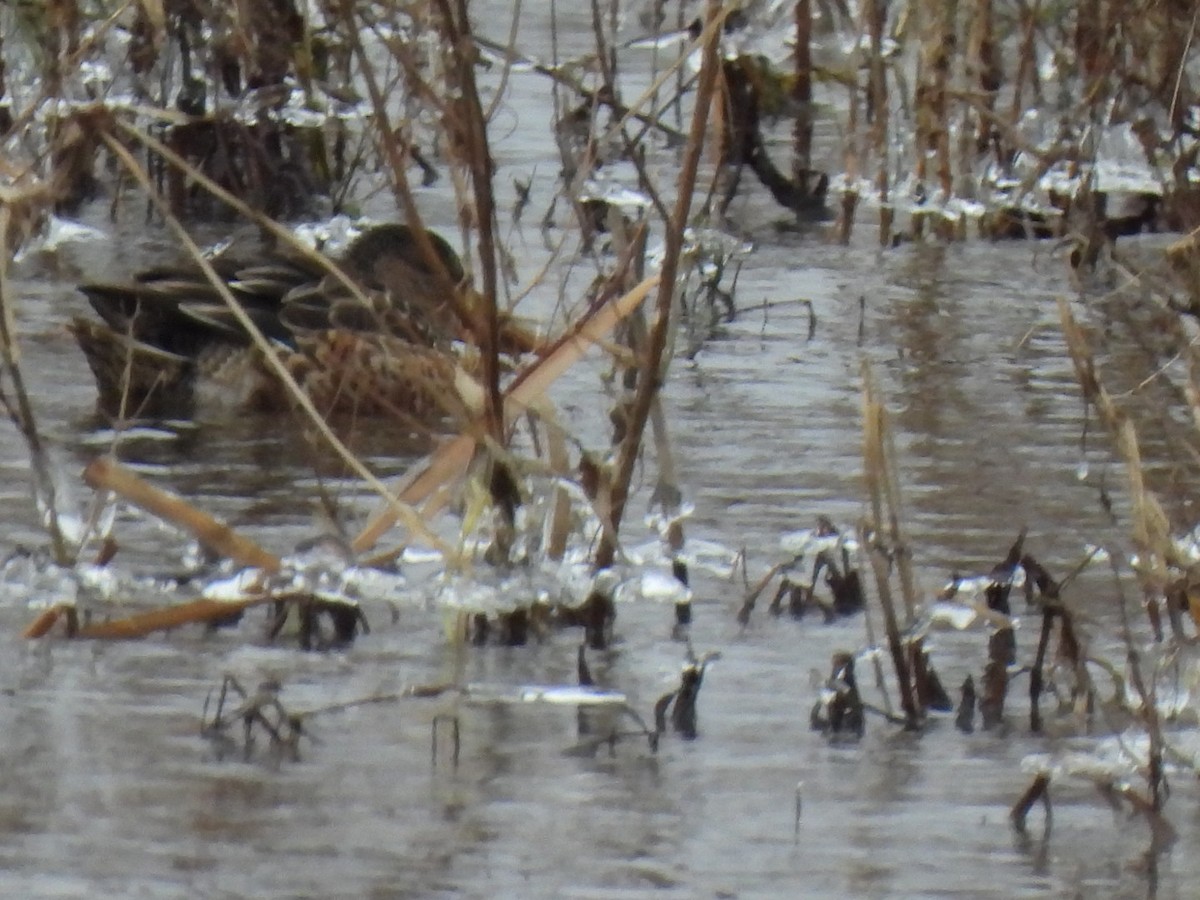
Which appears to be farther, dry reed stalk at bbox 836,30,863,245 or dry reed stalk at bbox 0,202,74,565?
dry reed stalk at bbox 836,30,863,245

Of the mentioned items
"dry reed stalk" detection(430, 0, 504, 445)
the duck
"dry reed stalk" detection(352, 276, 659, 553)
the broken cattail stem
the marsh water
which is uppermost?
"dry reed stalk" detection(430, 0, 504, 445)

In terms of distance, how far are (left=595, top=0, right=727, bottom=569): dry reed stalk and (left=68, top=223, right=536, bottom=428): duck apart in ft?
5.81

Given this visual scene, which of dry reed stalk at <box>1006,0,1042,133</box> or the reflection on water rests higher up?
dry reed stalk at <box>1006,0,1042,133</box>

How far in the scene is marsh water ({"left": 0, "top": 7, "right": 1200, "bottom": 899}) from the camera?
333 centimetres

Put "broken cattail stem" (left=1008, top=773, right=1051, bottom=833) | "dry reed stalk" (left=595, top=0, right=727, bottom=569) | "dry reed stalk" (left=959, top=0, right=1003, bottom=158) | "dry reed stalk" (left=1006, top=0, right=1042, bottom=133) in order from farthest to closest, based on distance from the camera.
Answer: "dry reed stalk" (left=959, top=0, right=1003, bottom=158), "dry reed stalk" (left=1006, top=0, right=1042, bottom=133), "dry reed stalk" (left=595, top=0, right=727, bottom=569), "broken cattail stem" (left=1008, top=773, right=1051, bottom=833)

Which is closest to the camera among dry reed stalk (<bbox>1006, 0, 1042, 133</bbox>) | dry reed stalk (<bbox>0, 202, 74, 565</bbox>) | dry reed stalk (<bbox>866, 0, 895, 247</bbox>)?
dry reed stalk (<bbox>0, 202, 74, 565</bbox>)

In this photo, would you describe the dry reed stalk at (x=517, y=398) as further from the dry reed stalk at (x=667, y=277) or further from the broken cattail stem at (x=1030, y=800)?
the broken cattail stem at (x=1030, y=800)

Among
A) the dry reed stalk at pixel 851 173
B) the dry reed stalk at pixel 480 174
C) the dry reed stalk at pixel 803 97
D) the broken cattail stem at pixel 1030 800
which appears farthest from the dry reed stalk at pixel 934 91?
the broken cattail stem at pixel 1030 800

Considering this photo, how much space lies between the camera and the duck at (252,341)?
6.36 meters

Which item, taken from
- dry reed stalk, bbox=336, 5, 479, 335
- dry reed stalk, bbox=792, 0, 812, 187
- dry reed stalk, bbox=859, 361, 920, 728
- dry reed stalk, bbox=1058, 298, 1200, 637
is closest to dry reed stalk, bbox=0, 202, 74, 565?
dry reed stalk, bbox=336, 5, 479, 335

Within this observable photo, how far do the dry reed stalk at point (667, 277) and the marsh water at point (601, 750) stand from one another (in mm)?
242

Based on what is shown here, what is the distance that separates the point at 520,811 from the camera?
3537 mm

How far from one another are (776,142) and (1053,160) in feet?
9.68

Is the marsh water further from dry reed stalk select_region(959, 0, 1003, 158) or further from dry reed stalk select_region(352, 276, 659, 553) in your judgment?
dry reed stalk select_region(959, 0, 1003, 158)
